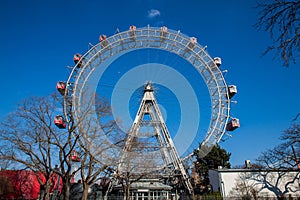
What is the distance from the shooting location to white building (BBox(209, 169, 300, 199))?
72.9 feet

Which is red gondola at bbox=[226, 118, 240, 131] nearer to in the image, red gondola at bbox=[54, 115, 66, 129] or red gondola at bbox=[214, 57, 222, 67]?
red gondola at bbox=[214, 57, 222, 67]

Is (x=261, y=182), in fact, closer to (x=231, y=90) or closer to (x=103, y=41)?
(x=231, y=90)

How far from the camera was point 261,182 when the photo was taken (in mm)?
22641

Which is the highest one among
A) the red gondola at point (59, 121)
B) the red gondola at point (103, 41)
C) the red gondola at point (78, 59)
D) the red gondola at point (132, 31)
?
the red gondola at point (132, 31)

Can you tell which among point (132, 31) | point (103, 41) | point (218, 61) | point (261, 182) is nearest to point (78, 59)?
point (103, 41)

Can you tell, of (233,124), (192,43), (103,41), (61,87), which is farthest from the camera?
(192,43)

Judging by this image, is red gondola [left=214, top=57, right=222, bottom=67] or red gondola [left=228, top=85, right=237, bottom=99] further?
red gondola [left=214, top=57, right=222, bottom=67]

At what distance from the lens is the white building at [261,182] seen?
22234 mm

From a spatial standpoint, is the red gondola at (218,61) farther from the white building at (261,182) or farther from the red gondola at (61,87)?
the red gondola at (61,87)

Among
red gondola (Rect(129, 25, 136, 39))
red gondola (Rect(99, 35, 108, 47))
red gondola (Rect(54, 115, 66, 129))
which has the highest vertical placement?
red gondola (Rect(129, 25, 136, 39))

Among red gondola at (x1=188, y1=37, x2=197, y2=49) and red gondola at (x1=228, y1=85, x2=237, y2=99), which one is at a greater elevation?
red gondola at (x1=188, y1=37, x2=197, y2=49)

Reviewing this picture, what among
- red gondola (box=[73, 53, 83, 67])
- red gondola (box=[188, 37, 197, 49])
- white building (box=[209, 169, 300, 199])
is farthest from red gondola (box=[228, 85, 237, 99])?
red gondola (box=[73, 53, 83, 67])

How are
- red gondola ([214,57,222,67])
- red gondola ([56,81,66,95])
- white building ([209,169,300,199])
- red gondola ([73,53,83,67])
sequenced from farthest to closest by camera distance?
1. red gondola ([214,57,222,67])
2. red gondola ([73,53,83,67])
3. red gondola ([56,81,66,95])
4. white building ([209,169,300,199])

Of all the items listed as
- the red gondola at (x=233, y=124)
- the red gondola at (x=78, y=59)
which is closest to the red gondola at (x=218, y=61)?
the red gondola at (x=233, y=124)
